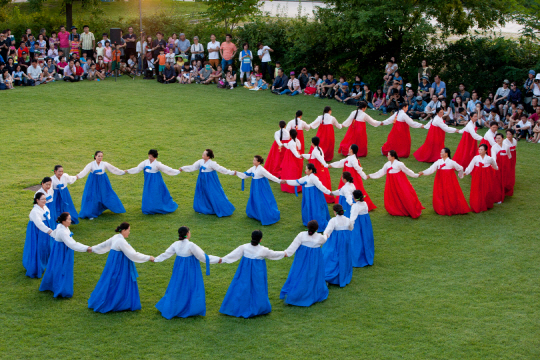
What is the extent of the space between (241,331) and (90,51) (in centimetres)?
1797

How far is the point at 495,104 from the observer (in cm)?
1703

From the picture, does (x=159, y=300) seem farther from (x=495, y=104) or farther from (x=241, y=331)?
(x=495, y=104)

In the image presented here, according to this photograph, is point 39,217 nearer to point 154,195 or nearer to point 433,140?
point 154,195

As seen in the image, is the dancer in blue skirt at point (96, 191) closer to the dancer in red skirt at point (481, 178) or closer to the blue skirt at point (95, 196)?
the blue skirt at point (95, 196)

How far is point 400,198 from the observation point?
10875mm

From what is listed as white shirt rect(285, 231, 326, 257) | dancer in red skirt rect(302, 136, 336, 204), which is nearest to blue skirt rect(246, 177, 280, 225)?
dancer in red skirt rect(302, 136, 336, 204)

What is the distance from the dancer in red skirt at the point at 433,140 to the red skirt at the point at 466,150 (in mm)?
621

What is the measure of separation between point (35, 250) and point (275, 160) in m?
5.94

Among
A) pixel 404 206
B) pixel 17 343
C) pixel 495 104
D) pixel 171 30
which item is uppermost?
pixel 171 30

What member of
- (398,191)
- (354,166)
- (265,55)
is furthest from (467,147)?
(265,55)

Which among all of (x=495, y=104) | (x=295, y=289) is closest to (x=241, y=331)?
(x=295, y=289)

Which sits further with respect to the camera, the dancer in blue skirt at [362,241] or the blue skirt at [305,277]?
the dancer in blue skirt at [362,241]

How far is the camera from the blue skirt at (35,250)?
333 inches

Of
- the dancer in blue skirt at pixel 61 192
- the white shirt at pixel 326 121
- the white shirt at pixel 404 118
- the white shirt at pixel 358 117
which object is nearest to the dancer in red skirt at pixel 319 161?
the white shirt at pixel 326 121
